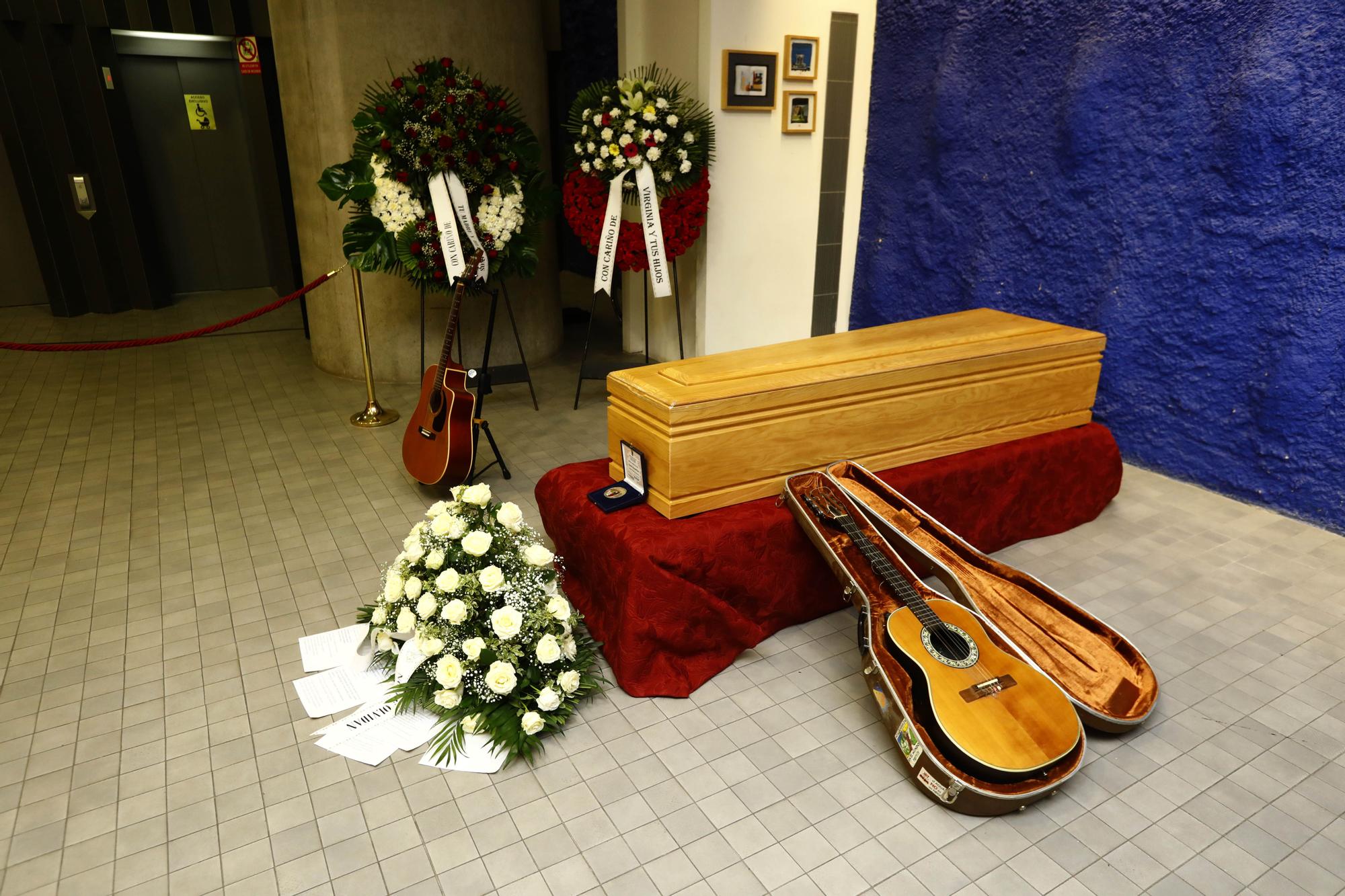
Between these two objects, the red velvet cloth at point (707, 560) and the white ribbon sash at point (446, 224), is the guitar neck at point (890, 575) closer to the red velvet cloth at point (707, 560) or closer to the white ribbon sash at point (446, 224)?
the red velvet cloth at point (707, 560)

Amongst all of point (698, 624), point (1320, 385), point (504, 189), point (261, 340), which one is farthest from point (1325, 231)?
point (261, 340)

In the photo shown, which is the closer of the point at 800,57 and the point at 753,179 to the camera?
the point at 800,57

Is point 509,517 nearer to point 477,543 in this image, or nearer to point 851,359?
point 477,543

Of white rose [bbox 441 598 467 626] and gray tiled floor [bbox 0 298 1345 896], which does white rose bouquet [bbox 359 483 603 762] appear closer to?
white rose [bbox 441 598 467 626]

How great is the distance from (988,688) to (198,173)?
28.8ft

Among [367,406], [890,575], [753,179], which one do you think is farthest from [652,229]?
[890,575]

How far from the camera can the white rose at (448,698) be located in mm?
2340

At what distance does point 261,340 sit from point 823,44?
493 centimetres

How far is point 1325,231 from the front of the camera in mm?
3408

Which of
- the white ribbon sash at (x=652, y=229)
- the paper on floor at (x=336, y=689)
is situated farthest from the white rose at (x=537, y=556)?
the white ribbon sash at (x=652, y=229)

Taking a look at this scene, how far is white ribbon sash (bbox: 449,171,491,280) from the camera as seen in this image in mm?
4406

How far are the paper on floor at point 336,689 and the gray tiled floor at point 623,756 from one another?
0.18 feet

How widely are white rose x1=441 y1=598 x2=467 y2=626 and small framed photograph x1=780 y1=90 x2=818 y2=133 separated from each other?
395 cm

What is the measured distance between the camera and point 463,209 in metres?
4.46
